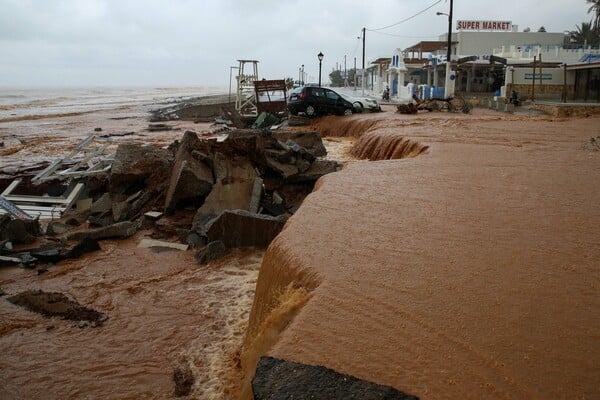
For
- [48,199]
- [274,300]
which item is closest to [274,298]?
[274,300]

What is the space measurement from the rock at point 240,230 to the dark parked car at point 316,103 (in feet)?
57.6

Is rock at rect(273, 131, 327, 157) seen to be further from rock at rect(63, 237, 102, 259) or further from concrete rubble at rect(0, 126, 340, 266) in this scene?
rock at rect(63, 237, 102, 259)

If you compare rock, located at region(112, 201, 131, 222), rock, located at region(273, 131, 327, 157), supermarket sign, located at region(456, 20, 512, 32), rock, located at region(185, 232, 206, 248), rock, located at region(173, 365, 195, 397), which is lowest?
rock, located at region(173, 365, 195, 397)

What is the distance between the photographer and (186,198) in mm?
10406

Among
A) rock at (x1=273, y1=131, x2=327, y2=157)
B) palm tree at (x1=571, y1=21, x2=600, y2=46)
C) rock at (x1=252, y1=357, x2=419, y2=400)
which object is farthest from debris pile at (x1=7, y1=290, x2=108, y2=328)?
palm tree at (x1=571, y1=21, x2=600, y2=46)

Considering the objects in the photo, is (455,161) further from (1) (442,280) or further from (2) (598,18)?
(2) (598,18)

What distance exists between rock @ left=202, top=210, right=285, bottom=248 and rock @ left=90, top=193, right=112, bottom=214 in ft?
11.2

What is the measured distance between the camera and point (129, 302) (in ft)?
22.3

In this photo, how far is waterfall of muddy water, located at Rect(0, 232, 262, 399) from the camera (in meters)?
4.87

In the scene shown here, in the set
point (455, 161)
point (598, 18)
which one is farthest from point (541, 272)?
point (598, 18)

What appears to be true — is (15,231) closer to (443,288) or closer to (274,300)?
(274,300)

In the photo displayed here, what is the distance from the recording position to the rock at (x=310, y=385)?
9.77 ft

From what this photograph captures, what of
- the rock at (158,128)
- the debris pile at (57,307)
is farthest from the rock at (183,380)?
the rock at (158,128)

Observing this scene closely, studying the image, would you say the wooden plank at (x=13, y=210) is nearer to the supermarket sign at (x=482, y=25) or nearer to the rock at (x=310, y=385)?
the rock at (x=310, y=385)
